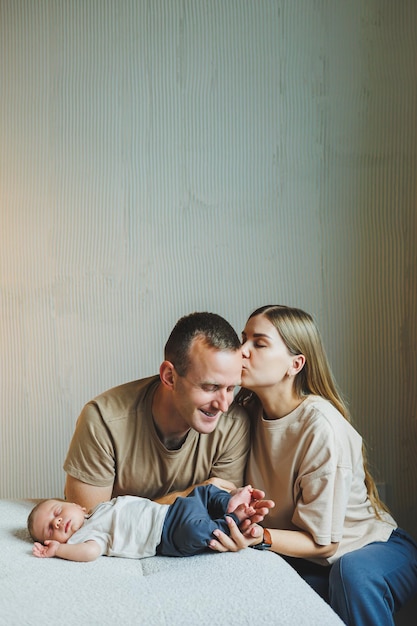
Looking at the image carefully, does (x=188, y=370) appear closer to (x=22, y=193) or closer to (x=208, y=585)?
(x=208, y=585)

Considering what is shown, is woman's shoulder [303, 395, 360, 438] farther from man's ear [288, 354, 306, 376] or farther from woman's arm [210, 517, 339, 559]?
woman's arm [210, 517, 339, 559]

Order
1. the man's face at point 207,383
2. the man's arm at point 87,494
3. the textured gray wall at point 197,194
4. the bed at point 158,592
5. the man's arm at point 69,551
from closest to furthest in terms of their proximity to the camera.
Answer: the bed at point 158,592, the man's arm at point 69,551, the man's face at point 207,383, the man's arm at point 87,494, the textured gray wall at point 197,194

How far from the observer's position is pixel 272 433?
2.12m

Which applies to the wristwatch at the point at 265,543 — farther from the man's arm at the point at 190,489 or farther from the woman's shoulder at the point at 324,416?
the woman's shoulder at the point at 324,416

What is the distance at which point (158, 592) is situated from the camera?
153 cm

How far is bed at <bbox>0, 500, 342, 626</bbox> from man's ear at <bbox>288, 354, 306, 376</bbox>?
0.53 meters

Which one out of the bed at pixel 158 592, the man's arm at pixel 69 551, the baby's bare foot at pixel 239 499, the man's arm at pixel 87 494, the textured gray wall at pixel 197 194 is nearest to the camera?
the bed at pixel 158 592

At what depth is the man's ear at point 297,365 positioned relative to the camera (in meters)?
2.12

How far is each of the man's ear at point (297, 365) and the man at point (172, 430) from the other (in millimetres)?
207

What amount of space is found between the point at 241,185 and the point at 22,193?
81 cm

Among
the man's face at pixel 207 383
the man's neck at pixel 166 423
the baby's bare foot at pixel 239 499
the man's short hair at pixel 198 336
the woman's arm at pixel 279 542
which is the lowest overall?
the woman's arm at pixel 279 542

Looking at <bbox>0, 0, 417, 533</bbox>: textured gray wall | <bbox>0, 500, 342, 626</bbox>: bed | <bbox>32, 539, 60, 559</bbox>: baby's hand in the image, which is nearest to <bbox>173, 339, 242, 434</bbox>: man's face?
<bbox>0, 500, 342, 626</bbox>: bed

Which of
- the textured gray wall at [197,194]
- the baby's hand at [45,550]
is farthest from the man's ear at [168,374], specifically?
the textured gray wall at [197,194]

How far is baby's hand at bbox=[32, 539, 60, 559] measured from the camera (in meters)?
1.73
